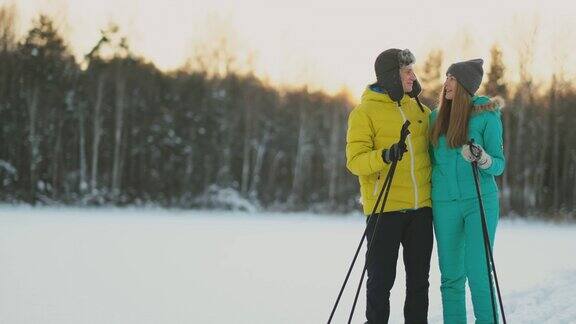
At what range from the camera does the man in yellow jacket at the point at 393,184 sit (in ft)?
11.9

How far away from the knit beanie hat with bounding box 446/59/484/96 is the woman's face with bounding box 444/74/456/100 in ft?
0.09

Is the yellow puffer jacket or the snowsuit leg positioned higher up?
the yellow puffer jacket

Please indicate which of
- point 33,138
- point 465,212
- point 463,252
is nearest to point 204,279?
point 463,252

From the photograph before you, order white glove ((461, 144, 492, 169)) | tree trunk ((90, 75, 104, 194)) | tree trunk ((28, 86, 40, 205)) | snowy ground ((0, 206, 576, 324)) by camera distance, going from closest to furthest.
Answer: white glove ((461, 144, 492, 169)) < snowy ground ((0, 206, 576, 324)) < tree trunk ((28, 86, 40, 205)) < tree trunk ((90, 75, 104, 194))

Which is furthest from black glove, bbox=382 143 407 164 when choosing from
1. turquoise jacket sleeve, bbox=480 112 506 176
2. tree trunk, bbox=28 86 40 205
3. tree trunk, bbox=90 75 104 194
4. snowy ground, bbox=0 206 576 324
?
tree trunk, bbox=28 86 40 205

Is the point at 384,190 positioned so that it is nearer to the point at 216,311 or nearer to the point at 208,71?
the point at 216,311

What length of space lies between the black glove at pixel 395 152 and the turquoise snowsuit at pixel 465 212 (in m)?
0.48

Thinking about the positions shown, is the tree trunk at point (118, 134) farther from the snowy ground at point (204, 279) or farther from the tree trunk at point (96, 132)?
the snowy ground at point (204, 279)

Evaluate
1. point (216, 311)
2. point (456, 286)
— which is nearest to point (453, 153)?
point (456, 286)

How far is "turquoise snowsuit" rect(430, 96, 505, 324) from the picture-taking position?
3646mm

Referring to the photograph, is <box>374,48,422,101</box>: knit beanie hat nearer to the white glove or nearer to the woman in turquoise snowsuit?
the woman in turquoise snowsuit

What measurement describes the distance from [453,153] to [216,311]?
2.94 m

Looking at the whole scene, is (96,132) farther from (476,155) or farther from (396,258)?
(476,155)

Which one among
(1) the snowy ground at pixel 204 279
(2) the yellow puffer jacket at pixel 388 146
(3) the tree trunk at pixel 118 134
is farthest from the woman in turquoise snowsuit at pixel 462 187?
(3) the tree trunk at pixel 118 134
